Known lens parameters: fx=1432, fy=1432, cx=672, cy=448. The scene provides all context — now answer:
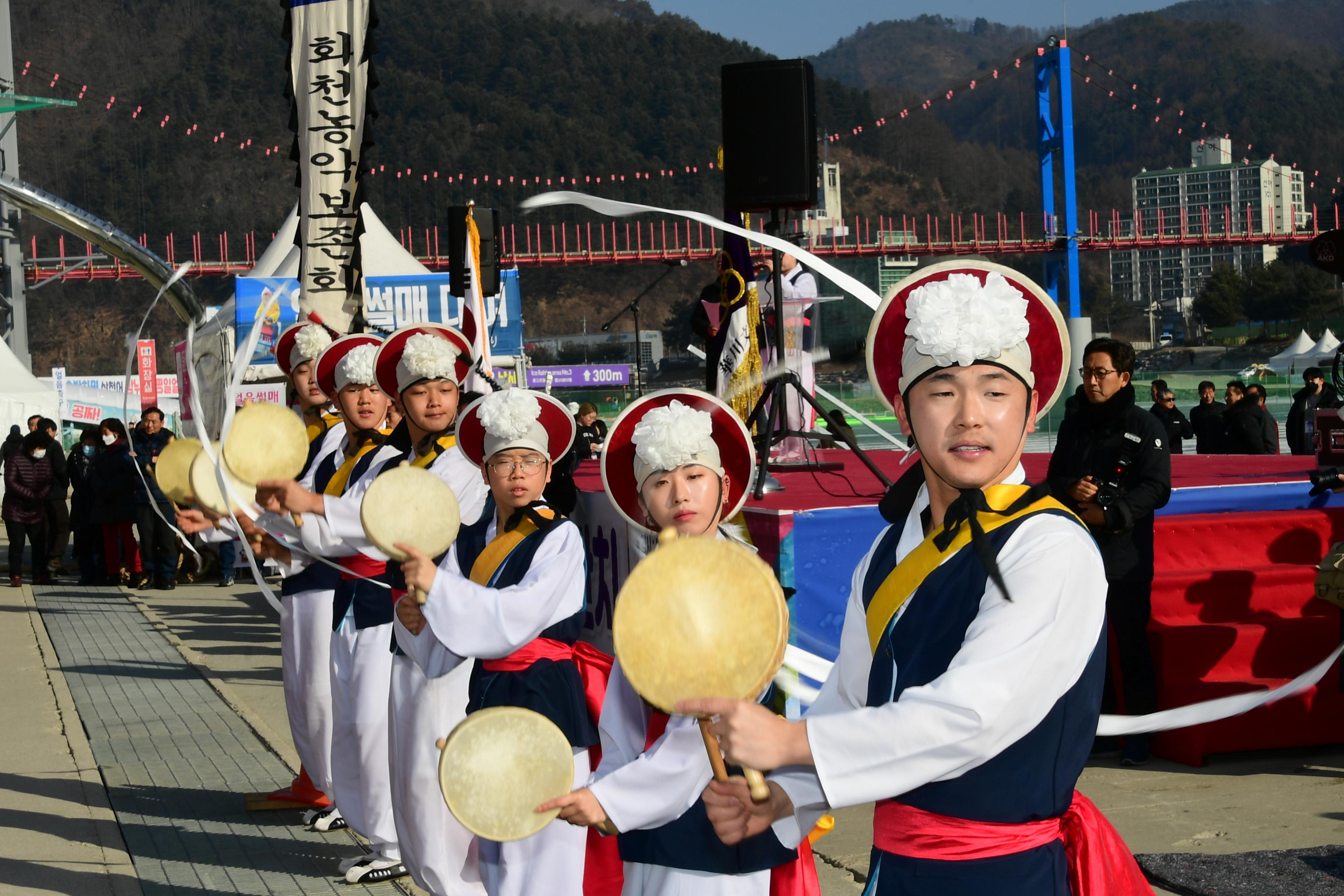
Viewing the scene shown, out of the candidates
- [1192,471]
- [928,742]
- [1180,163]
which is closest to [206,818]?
[928,742]

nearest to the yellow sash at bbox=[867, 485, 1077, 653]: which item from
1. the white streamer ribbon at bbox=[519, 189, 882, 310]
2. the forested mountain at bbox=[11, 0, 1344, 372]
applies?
the white streamer ribbon at bbox=[519, 189, 882, 310]

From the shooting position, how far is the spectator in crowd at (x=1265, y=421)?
12367 mm

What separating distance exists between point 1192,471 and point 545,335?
93746 millimetres

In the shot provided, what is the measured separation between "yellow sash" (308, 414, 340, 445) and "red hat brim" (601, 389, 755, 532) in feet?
9.69

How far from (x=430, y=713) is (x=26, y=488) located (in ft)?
36.6

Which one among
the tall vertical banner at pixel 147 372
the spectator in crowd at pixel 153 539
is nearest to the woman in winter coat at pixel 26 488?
the spectator in crowd at pixel 153 539

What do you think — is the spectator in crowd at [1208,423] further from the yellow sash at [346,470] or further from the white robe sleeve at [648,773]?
the white robe sleeve at [648,773]

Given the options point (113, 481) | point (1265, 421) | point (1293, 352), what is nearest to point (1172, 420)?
point (1265, 421)

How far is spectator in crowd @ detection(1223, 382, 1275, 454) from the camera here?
1234 cm

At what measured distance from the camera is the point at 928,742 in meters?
1.66

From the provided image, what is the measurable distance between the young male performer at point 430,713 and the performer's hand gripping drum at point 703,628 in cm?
224

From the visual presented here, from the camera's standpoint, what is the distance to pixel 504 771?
202cm

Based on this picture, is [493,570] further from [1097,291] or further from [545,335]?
[545,335]

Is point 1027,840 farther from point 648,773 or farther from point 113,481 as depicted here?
point 113,481
